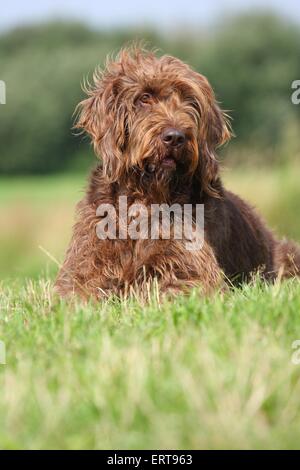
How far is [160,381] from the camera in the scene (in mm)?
3709

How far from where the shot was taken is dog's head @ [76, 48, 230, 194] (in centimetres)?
582

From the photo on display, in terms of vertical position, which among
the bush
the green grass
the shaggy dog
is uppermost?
the bush

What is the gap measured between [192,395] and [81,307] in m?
1.68

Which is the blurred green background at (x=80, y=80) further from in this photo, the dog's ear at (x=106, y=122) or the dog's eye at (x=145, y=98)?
the dog's eye at (x=145, y=98)

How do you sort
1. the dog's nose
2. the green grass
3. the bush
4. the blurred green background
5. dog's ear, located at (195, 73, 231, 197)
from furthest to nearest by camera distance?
1. the bush
2. the blurred green background
3. dog's ear, located at (195, 73, 231, 197)
4. the dog's nose
5. the green grass

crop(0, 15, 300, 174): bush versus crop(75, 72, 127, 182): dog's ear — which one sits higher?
crop(0, 15, 300, 174): bush

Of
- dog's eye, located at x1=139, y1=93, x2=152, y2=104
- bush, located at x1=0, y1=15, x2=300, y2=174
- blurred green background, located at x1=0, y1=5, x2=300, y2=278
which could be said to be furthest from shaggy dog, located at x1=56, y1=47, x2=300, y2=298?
bush, located at x1=0, y1=15, x2=300, y2=174

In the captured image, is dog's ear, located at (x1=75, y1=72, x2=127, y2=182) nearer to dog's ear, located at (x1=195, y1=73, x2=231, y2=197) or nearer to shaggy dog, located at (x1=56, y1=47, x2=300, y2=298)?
shaggy dog, located at (x1=56, y1=47, x2=300, y2=298)

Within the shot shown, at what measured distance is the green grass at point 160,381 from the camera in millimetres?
3400

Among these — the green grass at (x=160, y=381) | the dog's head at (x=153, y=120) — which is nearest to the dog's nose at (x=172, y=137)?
the dog's head at (x=153, y=120)

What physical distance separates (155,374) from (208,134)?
112 inches
